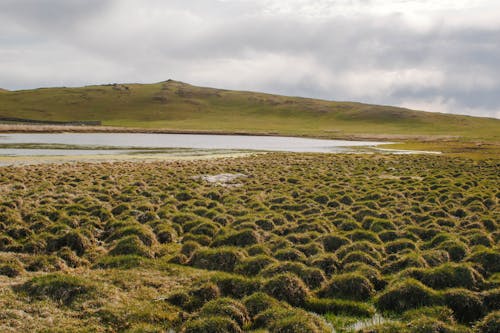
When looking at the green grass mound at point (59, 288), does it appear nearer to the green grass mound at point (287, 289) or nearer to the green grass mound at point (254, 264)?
the green grass mound at point (254, 264)

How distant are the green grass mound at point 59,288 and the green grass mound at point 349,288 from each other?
21.4ft

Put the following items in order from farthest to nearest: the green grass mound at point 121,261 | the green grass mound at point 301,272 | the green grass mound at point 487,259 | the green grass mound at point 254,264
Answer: the green grass mound at point 121,261 → the green grass mound at point 254,264 → the green grass mound at point 487,259 → the green grass mound at point 301,272

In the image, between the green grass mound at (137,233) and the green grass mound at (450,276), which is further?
the green grass mound at (137,233)

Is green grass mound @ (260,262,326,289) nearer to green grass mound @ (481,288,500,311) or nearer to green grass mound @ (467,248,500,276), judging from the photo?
green grass mound @ (481,288,500,311)

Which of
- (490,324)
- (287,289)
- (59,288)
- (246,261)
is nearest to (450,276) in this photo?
(490,324)

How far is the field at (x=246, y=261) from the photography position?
1047 centimetres

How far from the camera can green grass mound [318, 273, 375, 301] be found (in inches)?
481

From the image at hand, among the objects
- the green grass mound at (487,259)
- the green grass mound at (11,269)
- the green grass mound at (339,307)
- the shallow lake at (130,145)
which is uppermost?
the shallow lake at (130,145)

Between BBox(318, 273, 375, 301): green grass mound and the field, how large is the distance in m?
0.03

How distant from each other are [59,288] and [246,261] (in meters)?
5.75

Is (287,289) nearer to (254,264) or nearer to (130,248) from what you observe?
(254,264)

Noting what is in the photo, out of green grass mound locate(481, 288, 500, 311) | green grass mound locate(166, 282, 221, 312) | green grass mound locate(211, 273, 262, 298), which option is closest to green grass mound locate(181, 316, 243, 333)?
green grass mound locate(166, 282, 221, 312)

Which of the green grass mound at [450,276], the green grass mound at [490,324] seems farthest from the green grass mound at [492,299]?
the green grass mound at [490,324]

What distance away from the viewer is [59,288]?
37.2 feet
